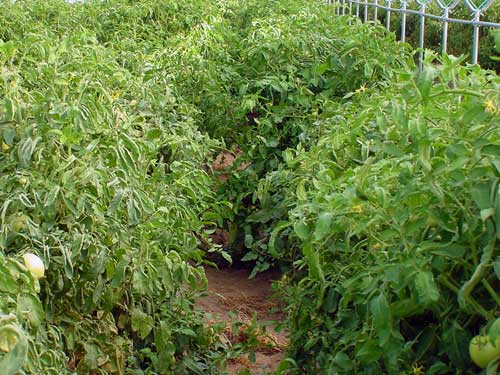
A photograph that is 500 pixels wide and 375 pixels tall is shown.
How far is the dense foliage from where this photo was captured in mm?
1580

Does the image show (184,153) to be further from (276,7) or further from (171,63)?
(276,7)

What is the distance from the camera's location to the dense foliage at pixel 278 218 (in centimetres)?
158

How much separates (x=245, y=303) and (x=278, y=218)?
0.64 metres

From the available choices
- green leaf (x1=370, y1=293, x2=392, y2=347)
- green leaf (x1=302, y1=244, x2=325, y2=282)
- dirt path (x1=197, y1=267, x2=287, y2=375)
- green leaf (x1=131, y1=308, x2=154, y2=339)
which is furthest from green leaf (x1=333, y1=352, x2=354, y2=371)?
dirt path (x1=197, y1=267, x2=287, y2=375)

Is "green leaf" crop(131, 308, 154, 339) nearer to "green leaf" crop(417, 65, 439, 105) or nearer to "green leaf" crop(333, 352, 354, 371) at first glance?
"green leaf" crop(333, 352, 354, 371)

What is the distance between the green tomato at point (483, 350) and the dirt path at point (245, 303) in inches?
76.6

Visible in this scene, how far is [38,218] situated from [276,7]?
15.5ft

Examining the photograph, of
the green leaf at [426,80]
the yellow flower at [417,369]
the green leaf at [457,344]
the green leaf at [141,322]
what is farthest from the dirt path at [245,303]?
the green leaf at [426,80]

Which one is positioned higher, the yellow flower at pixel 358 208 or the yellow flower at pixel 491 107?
the yellow flower at pixel 491 107

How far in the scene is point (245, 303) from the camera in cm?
428

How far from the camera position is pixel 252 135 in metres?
4.50

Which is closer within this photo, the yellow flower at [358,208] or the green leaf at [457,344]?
the green leaf at [457,344]

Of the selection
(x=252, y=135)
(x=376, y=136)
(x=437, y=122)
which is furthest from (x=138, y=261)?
(x=252, y=135)

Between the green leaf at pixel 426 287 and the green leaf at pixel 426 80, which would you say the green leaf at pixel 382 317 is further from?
the green leaf at pixel 426 80
